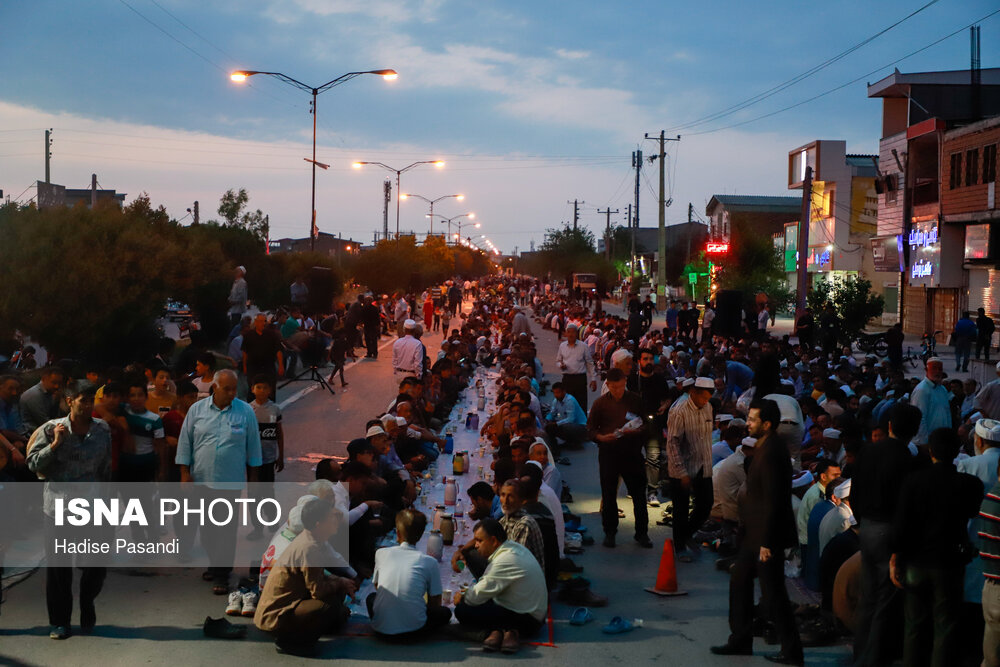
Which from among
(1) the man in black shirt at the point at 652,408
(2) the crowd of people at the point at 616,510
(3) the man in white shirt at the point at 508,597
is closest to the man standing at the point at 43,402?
(2) the crowd of people at the point at 616,510

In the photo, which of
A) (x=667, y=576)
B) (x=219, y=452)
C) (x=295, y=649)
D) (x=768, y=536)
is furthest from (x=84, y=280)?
(x=768, y=536)

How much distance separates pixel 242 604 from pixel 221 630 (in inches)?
19.5

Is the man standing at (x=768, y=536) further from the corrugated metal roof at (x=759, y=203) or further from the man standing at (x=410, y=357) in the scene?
the corrugated metal roof at (x=759, y=203)

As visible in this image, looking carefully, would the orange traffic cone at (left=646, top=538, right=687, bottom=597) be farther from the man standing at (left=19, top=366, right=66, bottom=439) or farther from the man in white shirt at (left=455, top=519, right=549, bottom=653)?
the man standing at (left=19, top=366, right=66, bottom=439)

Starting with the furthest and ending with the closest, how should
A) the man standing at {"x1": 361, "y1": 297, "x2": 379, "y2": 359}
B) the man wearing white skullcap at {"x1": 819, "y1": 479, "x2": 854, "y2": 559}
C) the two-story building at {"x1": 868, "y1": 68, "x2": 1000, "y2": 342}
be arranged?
the two-story building at {"x1": 868, "y1": 68, "x2": 1000, "y2": 342} < the man standing at {"x1": 361, "y1": 297, "x2": 379, "y2": 359} < the man wearing white skullcap at {"x1": 819, "y1": 479, "x2": 854, "y2": 559}

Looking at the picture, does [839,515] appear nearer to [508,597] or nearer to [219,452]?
[508,597]

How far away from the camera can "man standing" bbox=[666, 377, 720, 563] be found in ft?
30.6

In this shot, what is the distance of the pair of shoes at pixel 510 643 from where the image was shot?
6.77 m

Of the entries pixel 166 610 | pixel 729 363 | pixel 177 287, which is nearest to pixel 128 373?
pixel 166 610

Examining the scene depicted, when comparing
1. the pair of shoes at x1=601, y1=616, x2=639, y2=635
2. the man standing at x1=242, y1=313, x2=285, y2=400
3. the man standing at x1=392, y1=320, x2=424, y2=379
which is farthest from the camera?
the man standing at x1=392, y1=320, x2=424, y2=379

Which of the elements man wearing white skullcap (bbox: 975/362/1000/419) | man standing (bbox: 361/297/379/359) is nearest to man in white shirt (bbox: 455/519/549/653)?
man wearing white skullcap (bbox: 975/362/1000/419)

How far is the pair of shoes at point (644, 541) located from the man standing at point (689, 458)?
0.32m

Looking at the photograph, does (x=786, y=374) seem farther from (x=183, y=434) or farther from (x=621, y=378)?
(x=183, y=434)

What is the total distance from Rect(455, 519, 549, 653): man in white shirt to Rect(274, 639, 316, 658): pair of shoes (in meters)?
1.07
